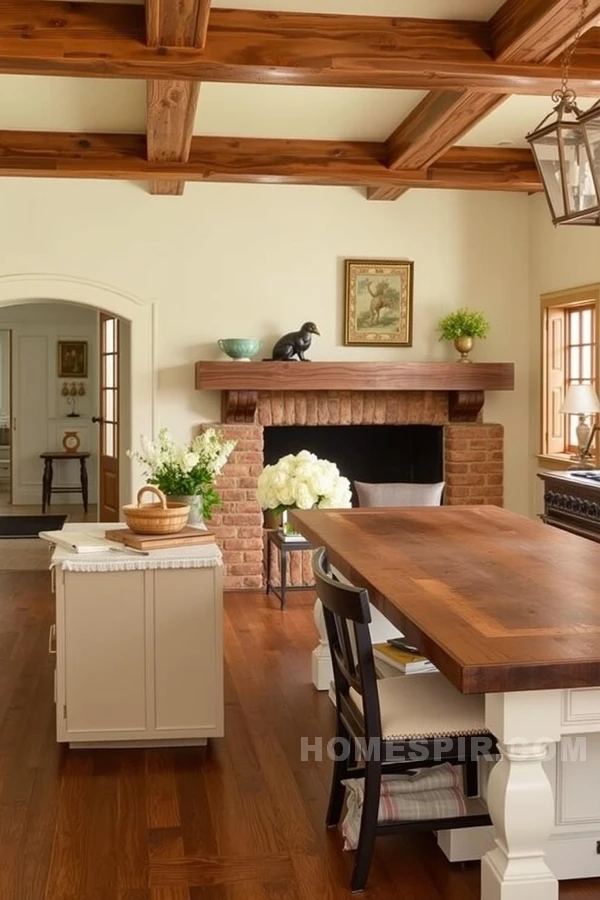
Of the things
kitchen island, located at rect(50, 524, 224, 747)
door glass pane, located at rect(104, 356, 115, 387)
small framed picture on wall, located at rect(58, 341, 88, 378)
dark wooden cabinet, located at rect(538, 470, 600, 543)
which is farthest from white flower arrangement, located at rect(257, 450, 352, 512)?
small framed picture on wall, located at rect(58, 341, 88, 378)

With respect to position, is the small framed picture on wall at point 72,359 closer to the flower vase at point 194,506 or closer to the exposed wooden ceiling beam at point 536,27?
the flower vase at point 194,506

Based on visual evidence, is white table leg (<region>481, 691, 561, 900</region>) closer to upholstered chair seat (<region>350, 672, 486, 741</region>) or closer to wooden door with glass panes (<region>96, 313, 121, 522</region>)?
upholstered chair seat (<region>350, 672, 486, 741</region>)

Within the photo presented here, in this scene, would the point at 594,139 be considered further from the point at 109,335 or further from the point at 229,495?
the point at 109,335

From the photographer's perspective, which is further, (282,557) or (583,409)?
(282,557)

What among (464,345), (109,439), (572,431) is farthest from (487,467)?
(109,439)

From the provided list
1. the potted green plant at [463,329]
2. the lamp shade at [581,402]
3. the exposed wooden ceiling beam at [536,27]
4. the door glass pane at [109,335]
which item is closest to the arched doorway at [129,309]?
the door glass pane at [109,335]

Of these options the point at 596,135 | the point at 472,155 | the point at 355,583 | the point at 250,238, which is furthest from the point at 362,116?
the point at 355,583

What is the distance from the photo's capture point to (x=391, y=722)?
263cm

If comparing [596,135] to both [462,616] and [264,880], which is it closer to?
[462,616]

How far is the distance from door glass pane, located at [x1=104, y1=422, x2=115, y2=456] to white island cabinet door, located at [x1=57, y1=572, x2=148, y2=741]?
398cm

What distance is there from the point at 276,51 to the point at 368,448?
3998 millimetres

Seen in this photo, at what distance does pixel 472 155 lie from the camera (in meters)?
6.40

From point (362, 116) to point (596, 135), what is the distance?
10.2 feet

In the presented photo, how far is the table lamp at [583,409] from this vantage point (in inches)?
235
